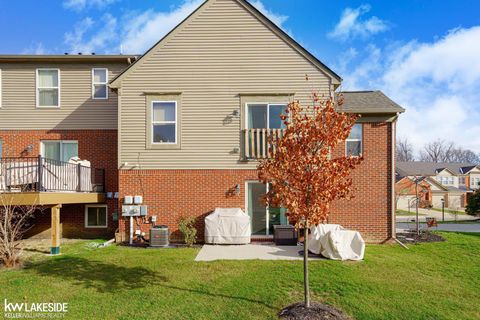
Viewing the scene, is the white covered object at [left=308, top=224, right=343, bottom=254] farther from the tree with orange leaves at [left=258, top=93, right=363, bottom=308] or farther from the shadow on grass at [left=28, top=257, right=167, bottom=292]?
the shadow on grass at [left=28, top=257, right=167, bottom=292]

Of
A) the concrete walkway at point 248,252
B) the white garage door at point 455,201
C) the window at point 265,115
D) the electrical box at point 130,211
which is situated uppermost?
the window at point 265,115

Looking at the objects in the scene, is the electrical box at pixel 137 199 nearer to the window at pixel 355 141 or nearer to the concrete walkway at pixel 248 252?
the concrete walkway at pixel 248 252

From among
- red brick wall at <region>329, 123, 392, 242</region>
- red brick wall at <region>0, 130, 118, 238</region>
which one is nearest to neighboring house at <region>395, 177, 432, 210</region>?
red brick wall at <region>329, 123, 392, 242</region>

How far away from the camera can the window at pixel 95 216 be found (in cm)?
1169

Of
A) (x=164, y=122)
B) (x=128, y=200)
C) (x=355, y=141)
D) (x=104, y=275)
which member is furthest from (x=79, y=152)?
(x=355, y=141)

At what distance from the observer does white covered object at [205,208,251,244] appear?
9.47 meters

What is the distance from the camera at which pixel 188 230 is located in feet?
31.2

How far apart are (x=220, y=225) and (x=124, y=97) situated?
5836 millimetres

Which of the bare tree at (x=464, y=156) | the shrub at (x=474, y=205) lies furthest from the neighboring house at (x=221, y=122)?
the bare tree at (x=464, y=156)

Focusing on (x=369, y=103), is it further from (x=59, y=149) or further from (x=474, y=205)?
(x=474, y=205)

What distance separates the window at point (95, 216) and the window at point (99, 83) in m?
4.68

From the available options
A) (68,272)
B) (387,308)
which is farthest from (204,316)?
(68,272)

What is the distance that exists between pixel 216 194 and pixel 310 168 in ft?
18.8

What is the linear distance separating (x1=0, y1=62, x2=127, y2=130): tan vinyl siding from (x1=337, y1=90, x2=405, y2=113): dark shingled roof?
958 centimetres
